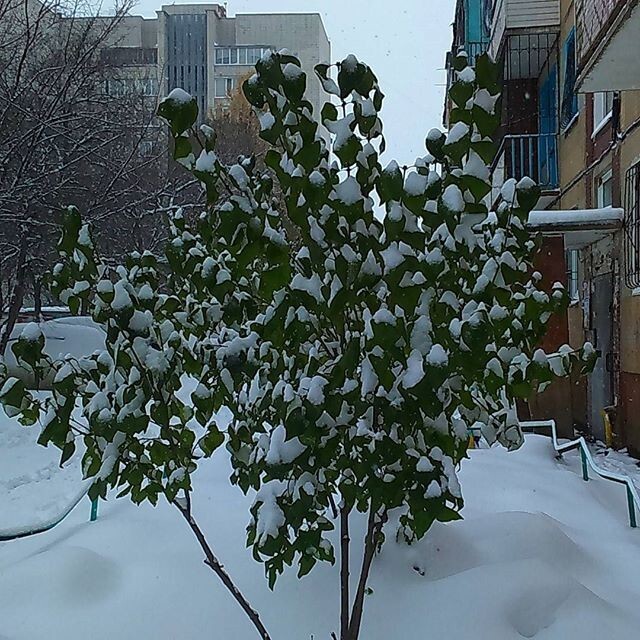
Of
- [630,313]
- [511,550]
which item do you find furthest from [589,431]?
[511,550]

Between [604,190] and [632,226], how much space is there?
1.84 m

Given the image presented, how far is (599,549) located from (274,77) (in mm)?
3385

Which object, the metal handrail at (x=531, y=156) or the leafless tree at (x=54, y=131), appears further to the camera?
the metal handrail at (x=531, y=156)

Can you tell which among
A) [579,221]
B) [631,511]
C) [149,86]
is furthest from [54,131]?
[631,511]

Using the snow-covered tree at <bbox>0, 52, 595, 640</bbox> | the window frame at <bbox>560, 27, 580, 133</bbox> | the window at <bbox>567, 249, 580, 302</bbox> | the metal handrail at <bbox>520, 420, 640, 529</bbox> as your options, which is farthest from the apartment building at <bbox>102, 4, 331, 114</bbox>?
the snow-covered tree at <bbox>0, 52, 595, 640</bbox>

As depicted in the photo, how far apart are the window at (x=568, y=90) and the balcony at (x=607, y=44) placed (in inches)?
166

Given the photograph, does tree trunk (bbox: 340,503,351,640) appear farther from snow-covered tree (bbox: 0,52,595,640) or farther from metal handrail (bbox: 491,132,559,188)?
metal handrail (bbox: 491,132,559,188)

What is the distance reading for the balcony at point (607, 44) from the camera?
5.70 meters

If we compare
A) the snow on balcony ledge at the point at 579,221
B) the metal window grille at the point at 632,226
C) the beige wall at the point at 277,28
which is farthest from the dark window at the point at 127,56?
the beige wall at the point at 277,28

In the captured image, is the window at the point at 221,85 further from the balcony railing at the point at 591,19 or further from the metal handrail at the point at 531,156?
the balcony railing at the point at 591,19

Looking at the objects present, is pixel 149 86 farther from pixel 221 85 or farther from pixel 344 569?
pixel 221 85

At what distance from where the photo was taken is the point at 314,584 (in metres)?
3.42

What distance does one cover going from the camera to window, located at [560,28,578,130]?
1124 centimetres

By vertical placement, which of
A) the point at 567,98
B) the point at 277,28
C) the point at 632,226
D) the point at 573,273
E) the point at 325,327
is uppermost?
the point at 277,28
